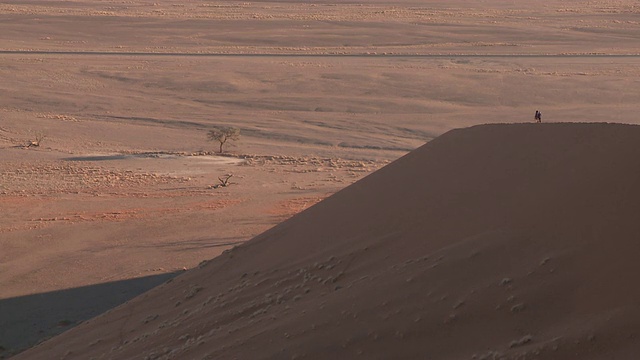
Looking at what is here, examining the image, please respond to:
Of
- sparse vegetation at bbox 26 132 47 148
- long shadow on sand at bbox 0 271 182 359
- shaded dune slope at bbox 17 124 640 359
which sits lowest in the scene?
sparse vegetation at bbox 26 132 47 148

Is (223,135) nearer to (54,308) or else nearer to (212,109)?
(212,109)

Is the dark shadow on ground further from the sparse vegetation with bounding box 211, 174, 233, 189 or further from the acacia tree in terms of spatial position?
the sparse vegetation with bounding box 211, 174, 233, 189

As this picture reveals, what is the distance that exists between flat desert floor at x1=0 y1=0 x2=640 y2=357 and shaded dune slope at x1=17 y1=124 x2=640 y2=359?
41.4 inches

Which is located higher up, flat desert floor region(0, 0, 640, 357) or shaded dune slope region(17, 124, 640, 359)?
shaded dune slope region(17, 124, 640, 359)

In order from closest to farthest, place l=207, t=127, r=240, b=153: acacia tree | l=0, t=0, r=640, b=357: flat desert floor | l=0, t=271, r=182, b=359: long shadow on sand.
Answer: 1. l=0, t=271, r=182, b=359: long shadow on sand
2. l=0, t=0, r=640, b=357: flat desert floor
3. l=207, t=127, r=240, b=153: acacia tree

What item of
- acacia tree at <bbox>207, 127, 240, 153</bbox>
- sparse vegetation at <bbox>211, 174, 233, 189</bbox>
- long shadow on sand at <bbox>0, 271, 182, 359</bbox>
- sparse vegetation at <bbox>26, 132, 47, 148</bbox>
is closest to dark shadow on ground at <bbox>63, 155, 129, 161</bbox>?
sparse vegetation at <bbox>26, 132, 47, 148</bbox>

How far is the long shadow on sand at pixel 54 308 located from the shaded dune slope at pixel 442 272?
228 cm

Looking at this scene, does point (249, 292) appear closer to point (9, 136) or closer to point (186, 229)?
point (186, 229)

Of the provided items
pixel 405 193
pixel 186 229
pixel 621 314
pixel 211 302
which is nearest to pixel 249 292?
pixel 211 302

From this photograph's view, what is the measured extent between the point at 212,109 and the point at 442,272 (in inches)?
1348

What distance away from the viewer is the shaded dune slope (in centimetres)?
676

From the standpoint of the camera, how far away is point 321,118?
1556 inches

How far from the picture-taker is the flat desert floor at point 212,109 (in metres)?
17.8

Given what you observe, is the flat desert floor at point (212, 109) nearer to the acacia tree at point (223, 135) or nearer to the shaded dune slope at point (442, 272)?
the acacia tree at point (223, 135)
